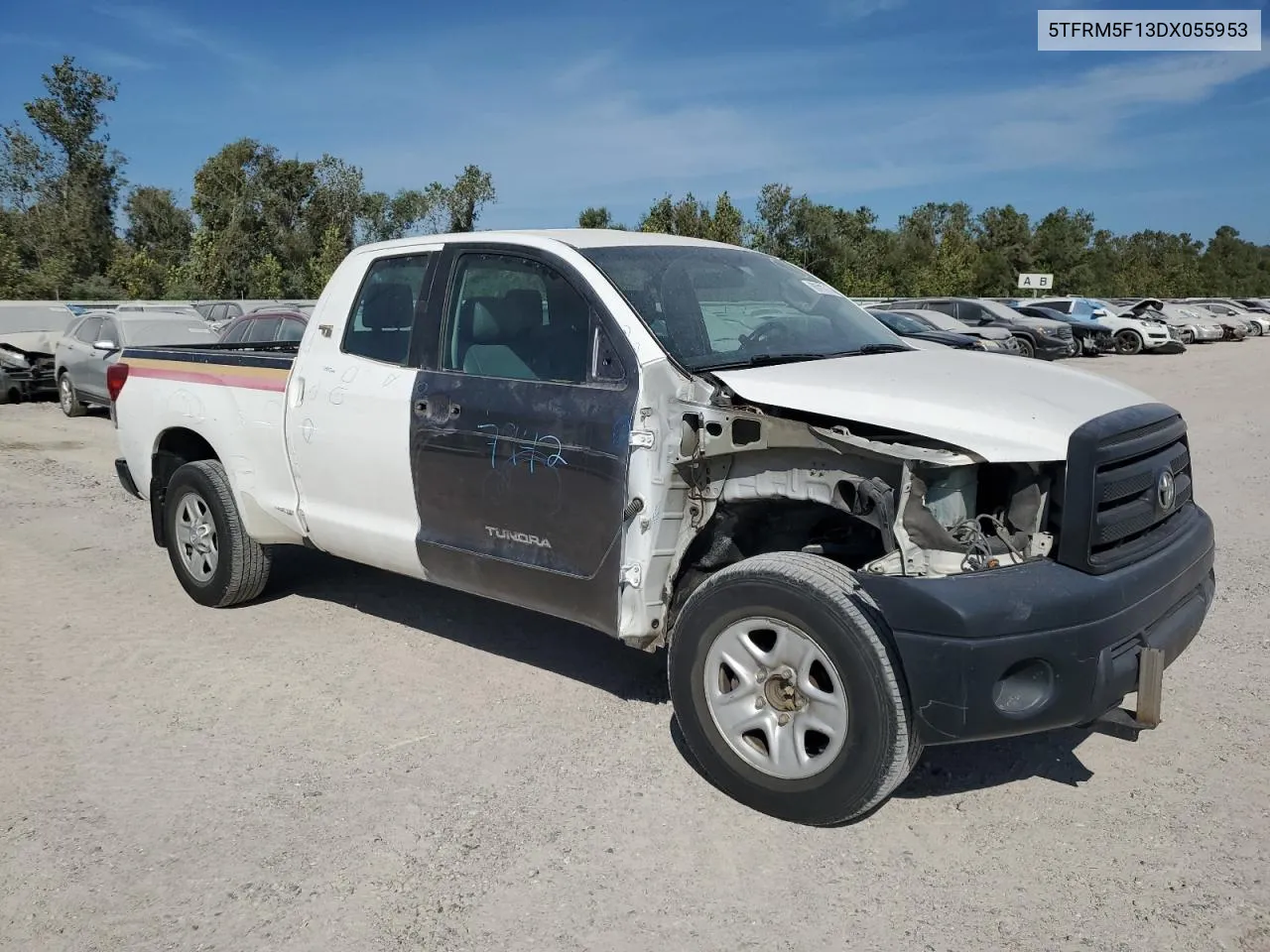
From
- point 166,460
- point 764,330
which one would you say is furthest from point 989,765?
point 166,460

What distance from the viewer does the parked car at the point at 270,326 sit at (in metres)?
14.2

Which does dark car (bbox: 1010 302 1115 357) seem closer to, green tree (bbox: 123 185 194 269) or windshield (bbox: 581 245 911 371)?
windshield (bbox: 581 245 911 371)

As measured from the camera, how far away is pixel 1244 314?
47.5 metres

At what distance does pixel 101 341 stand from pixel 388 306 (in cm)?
1209

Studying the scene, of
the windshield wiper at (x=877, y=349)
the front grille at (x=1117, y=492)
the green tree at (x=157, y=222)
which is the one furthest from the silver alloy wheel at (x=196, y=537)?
the green tree at (x=157, y=222)

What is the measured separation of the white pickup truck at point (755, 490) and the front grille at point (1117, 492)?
0.4 inches

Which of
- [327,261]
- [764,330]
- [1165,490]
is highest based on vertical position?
[327,261]

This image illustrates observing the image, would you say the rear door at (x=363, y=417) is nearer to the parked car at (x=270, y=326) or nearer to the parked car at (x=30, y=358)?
the parked car at (x=270, y=326)

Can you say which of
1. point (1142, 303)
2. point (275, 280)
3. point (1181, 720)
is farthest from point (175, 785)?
point (1142, 303)

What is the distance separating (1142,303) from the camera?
40.1 m

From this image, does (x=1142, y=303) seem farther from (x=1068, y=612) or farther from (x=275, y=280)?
(x=1068, y=612)

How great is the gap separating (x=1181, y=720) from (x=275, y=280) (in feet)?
134

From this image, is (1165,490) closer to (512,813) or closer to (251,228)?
(512,813)

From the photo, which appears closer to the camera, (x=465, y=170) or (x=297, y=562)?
(x=297, y=562)
